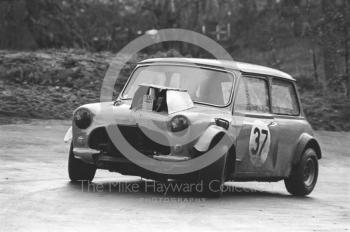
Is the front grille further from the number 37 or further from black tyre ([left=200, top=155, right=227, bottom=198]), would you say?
the number 37

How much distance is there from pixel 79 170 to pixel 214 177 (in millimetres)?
1863

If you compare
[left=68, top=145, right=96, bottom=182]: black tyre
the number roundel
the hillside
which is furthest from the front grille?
the hillside

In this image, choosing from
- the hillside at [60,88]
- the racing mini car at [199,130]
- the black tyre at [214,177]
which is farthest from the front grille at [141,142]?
the hillside at [60,88]

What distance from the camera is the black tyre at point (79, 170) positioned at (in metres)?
10.4

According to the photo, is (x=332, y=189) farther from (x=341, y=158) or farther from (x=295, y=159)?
(x=341, y=158)

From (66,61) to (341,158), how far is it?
9868mm

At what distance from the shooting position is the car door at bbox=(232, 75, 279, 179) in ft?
33.6

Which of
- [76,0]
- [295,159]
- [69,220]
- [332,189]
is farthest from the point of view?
[76,0]

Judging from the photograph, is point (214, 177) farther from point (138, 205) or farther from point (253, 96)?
point (253, 96)

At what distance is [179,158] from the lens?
30.7 ft

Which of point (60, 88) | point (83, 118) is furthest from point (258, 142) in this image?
point (60, 88)

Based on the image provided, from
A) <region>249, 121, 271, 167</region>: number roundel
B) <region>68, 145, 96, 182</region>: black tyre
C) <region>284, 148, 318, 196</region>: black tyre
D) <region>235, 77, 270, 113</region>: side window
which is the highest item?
<region>235, 77, 270, 113</region>: side window

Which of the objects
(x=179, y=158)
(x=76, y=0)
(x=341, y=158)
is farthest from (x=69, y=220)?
(x=76, y=0)

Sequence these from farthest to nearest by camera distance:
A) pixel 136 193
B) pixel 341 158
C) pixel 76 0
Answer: pixel 76 0 → pixel 341 158 → pixel 136 193
